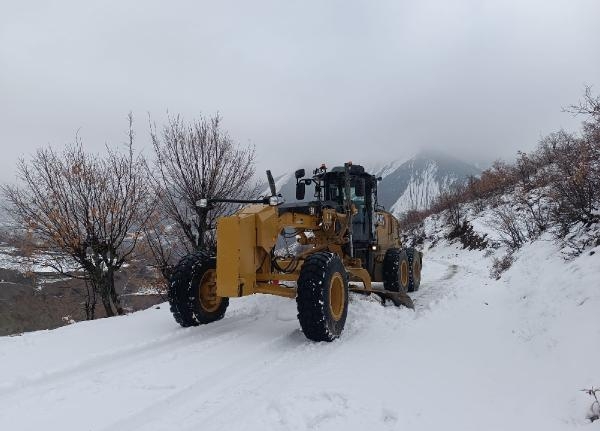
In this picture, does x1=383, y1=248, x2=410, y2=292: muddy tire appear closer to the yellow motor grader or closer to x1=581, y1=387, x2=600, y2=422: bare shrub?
the yellow motor grader

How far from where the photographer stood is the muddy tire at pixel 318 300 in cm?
512

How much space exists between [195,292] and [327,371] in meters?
2.61

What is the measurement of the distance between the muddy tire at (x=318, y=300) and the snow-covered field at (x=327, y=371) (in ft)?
0.63

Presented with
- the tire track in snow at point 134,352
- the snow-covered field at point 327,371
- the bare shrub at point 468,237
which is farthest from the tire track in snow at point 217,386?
the bare shrub at point 468,237

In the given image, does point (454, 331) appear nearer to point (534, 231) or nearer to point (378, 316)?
point (378, 316)

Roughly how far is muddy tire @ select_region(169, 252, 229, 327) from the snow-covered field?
203 mm

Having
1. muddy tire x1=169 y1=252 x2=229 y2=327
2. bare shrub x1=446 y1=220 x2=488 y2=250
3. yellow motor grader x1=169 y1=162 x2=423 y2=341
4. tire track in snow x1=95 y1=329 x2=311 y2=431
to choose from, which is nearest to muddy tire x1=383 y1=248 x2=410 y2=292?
yellow motor grader x1=169 y1=162 x2=423 y2=341

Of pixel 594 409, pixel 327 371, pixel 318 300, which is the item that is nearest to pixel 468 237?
pixel 318 300

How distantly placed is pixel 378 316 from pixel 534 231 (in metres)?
9.59

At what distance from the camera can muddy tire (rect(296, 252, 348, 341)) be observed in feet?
16.8

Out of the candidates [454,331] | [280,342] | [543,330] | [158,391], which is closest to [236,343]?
[280,342]

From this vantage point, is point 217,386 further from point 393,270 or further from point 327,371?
point 393,270

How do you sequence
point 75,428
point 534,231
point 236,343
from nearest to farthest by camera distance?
point 75,428
point 236,343
point 534,231

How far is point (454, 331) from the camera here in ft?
18.5
